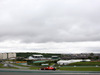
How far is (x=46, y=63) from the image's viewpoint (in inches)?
906

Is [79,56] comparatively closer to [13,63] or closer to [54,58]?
[54,58]

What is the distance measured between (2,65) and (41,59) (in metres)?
6.64

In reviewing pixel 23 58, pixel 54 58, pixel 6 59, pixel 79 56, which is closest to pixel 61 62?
pixel 54 58

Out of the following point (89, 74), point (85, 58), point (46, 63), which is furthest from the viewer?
point (85, 58)

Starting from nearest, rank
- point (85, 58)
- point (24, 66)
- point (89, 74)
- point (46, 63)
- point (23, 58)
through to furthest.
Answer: point (89, 74) < point (24, 66) < point (46, 63) < point (23, 58) < point (85, 58)

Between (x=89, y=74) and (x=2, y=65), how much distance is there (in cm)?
1255

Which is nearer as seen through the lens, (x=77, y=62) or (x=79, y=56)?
(x=77, y=62)

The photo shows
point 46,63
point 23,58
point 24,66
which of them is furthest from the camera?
point 23,58

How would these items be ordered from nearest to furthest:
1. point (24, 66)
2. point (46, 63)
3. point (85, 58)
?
1. point (24, 66)
2. point (46, 63)
3. point (85, 58)

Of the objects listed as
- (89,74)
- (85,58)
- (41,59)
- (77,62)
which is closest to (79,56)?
(85,58)

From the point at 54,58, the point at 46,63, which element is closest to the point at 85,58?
the point at 54,58

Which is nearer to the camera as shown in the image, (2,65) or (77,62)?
(2,65)

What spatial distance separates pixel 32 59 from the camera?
2459cm

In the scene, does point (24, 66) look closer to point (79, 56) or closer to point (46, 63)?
point (46, 63)
